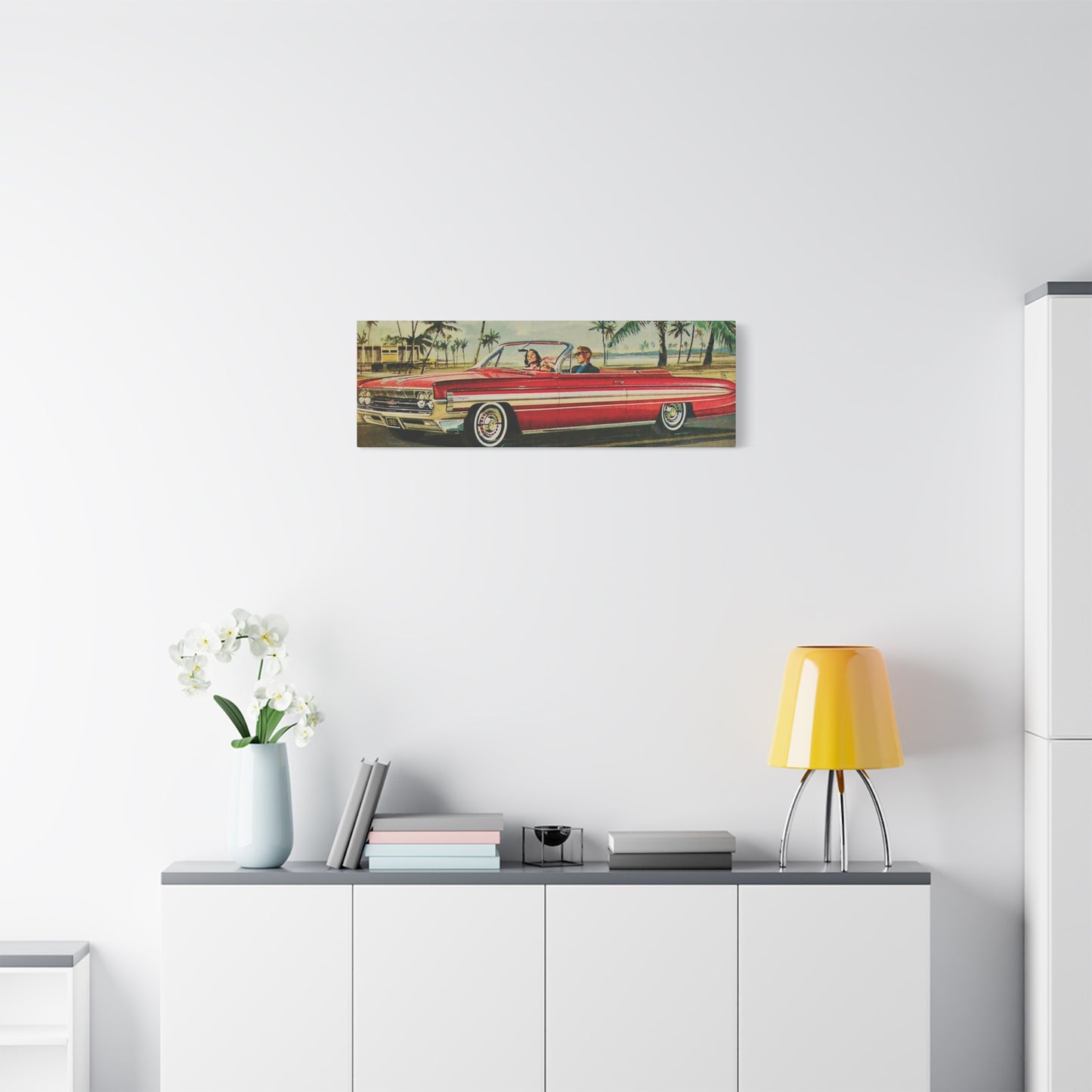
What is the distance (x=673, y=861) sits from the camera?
2.23m

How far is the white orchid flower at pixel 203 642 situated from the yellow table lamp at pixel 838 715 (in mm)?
1209

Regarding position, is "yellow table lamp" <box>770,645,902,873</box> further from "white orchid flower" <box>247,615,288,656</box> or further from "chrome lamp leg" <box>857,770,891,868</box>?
"white orchid flower" <box>247,615,288,656</box>

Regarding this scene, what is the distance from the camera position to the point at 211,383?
2418 millimetres

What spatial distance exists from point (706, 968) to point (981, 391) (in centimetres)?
140

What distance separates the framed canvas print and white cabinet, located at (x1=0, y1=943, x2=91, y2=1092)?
135cm

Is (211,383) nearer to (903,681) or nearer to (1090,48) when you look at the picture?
(903,681)

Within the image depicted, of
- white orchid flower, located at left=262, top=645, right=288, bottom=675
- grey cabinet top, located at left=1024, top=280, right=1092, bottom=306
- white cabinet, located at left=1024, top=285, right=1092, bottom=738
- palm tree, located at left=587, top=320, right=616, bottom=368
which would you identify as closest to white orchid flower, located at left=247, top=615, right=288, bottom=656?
white orchid flower, located at left=262, top=645, right=288, bottom=675

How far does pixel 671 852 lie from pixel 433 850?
1.63 feet

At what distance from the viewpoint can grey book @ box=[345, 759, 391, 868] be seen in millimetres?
2256

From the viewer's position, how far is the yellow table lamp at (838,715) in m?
2.16

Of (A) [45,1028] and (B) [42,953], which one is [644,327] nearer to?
(B) [42,953]

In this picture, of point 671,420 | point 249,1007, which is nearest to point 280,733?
point 249,1007

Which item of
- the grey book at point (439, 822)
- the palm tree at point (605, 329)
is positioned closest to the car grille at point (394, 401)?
the palm tree at point (605, 329)

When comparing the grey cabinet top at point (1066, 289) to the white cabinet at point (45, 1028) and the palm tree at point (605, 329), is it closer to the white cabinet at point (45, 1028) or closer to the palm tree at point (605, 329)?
the palm tree at point (605, 329)
